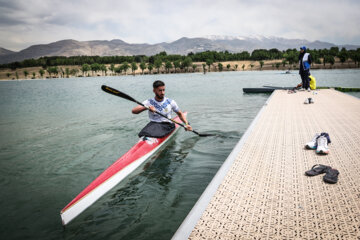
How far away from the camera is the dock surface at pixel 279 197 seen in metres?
2.65

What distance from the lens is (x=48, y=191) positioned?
5.80 meters

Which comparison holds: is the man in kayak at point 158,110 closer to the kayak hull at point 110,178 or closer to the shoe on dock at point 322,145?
the kayak hull at point 110,178

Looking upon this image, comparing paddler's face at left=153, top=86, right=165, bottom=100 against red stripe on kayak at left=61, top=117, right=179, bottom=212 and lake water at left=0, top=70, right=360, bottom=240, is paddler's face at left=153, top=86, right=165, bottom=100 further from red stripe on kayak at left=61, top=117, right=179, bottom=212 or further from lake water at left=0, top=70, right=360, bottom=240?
lake water at left=0, top=70, right=360, bottom=240

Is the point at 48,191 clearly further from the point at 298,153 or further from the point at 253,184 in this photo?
the point at 298,153

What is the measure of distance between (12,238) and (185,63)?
524 feet

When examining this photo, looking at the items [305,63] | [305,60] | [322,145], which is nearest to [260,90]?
[305,63]

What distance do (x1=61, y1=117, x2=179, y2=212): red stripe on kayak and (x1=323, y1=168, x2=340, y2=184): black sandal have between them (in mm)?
4534

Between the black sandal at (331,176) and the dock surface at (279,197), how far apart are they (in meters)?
0.07

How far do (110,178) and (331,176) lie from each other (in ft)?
15.1

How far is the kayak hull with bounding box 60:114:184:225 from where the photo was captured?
4.24m

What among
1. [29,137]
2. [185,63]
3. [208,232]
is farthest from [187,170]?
A: [185,63]

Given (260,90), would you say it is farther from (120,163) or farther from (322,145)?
(120,163)

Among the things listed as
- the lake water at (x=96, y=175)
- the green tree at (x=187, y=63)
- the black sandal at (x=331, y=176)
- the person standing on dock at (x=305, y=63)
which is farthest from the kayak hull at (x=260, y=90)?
the green tree at (x=187, y=63)

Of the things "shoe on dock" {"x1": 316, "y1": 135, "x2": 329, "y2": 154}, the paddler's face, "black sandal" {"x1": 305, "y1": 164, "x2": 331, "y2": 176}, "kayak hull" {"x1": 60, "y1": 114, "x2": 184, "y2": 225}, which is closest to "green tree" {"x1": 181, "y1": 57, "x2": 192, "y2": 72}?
the paddler's face
